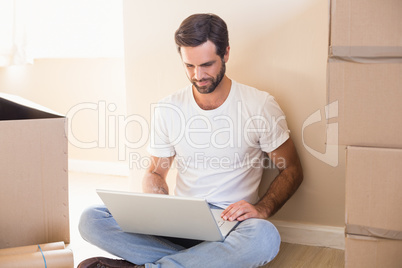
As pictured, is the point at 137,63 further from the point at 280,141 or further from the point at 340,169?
the point at 340,169

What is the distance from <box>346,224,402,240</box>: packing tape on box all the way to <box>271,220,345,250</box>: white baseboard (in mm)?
605

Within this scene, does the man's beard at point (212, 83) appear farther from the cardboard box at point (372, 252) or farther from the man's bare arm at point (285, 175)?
the cardboard box at point (372, 252)

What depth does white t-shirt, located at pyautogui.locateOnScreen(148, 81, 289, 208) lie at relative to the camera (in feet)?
5.70

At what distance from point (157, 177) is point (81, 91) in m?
1.50

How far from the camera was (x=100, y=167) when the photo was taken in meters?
3.18

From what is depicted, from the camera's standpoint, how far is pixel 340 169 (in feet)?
5.93

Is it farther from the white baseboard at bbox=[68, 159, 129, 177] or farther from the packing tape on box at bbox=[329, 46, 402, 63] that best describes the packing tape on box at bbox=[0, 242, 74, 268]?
the white baseboard at bbox=[68, 159, 129, 177]

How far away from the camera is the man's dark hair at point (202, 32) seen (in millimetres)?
1676

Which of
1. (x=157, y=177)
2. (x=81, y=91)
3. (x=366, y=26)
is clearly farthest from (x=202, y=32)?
(x=81, y=91)

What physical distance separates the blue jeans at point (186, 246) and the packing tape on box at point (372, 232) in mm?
298

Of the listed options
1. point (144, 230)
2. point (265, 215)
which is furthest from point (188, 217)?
point (265, 215)

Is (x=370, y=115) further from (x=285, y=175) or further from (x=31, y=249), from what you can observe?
(x=31, y=249)

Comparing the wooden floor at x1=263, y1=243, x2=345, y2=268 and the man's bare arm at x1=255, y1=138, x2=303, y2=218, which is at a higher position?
the man's bare arm at x1=255, y1=138, x2=303, y2=218

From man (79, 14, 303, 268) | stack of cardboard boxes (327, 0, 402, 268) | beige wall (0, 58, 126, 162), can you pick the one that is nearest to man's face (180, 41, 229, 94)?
man (79, 14, 303, 268)
